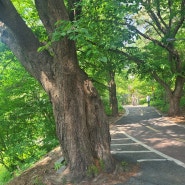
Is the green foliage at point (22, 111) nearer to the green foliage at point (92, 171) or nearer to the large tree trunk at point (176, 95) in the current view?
the green foliage at point (92, 171)

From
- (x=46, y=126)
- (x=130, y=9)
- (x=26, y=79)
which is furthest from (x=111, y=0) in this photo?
(x=46, y=126)

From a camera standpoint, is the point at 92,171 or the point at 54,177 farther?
the point at 54,177

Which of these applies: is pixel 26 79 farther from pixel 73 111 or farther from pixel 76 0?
pixel 73 111

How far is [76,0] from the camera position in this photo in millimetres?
8555

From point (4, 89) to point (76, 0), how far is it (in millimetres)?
6473

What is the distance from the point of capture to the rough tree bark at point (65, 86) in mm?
6348

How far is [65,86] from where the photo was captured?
6.43 metres

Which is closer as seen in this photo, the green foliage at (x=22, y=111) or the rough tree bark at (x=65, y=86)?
the rough tree bark at (x=65, y=86)

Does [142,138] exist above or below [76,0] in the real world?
below

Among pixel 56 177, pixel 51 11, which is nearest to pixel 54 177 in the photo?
pixel 56 177

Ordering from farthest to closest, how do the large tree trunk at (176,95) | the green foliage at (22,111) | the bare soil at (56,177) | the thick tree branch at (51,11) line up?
the large tree trunk at (176,95) < the green foliage at (22,111) < the bare soil at (56,177) < the thick tree branch at (51,11)

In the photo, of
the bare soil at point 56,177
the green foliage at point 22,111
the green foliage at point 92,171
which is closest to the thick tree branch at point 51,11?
the green foliage at point 92,171

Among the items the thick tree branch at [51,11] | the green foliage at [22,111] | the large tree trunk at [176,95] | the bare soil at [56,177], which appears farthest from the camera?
the large tree trunk at [176,95]

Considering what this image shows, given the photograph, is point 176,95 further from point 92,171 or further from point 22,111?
point 92,171
